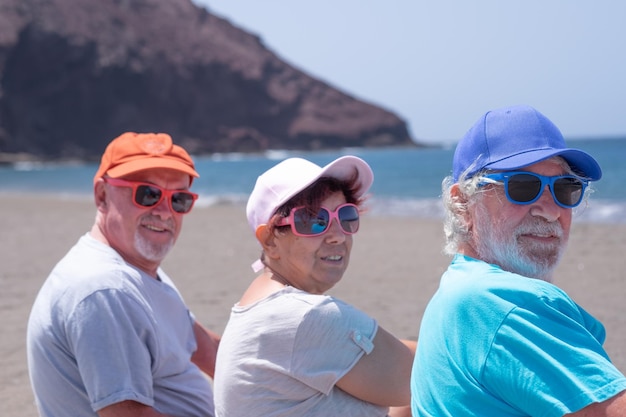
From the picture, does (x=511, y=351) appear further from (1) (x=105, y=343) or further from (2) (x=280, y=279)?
(1) (x=105, y=343)

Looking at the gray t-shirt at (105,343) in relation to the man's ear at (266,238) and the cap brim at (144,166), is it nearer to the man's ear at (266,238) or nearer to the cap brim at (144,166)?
the cap brim at (144,166)

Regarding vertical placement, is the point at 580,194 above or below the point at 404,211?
above

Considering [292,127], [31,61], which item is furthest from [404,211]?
[292,127]

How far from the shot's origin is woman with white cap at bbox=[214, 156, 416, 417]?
87.6 inches

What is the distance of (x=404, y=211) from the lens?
2108 cm

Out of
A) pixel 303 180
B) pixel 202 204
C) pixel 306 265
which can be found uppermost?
pixel 303 180

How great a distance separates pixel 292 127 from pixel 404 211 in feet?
315

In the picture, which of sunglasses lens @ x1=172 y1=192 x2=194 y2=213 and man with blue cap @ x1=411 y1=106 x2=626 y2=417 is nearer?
man with blue cap @ x1=411 y1=106 x2=626 y2=417

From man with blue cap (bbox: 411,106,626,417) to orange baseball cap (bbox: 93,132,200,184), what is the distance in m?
1.43

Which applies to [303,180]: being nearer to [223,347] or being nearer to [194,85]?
[223,347]

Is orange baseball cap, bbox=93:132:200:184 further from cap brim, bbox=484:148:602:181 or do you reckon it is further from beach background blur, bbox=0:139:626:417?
cap brim, bbox=484:148:602:181

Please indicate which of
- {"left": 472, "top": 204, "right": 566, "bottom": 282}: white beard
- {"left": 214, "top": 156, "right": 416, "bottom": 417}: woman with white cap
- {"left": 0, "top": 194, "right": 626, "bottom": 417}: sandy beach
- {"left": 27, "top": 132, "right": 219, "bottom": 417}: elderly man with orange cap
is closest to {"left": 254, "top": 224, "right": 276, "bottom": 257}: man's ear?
{"left": 214, "top": 156, "right": 416, "bottom": 417}: woman with white cap

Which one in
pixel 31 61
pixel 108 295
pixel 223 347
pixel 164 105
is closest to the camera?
pixel 223 347

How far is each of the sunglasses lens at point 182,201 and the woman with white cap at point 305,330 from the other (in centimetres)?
86
